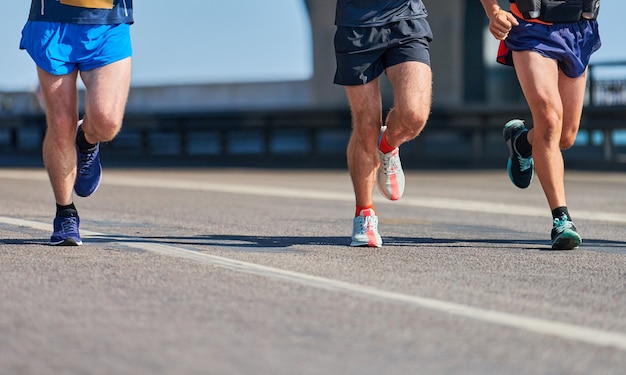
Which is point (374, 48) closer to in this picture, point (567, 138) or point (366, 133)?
point (366, 133)

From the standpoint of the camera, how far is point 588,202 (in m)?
11.0

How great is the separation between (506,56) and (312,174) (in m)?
8.88

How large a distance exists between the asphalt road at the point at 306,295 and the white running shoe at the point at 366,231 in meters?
0.10

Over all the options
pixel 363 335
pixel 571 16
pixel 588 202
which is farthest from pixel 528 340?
pixel 588 202

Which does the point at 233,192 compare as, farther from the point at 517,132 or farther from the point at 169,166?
the point at 169,166

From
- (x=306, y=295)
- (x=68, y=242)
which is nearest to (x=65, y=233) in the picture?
(x=68, y=242)

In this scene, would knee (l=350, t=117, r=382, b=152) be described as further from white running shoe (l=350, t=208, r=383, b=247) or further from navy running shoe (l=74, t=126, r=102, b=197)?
navy running shoe (l=74, t=126, r=102, b=197)

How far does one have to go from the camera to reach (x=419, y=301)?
185 inches

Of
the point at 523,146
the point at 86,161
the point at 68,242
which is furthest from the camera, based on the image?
the point at 523,146

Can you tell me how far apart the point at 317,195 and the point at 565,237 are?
16.7ft

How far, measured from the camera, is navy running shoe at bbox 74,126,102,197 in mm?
7215

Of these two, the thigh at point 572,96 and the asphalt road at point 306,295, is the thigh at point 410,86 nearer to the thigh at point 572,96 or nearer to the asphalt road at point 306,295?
the asphalt road at point 306,295

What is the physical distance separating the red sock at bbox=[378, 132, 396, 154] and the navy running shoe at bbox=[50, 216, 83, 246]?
1.73 m

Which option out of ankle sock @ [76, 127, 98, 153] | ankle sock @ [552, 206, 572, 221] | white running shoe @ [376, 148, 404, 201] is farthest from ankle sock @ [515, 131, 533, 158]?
ankle sock @ [76, 127, 98, 153]
